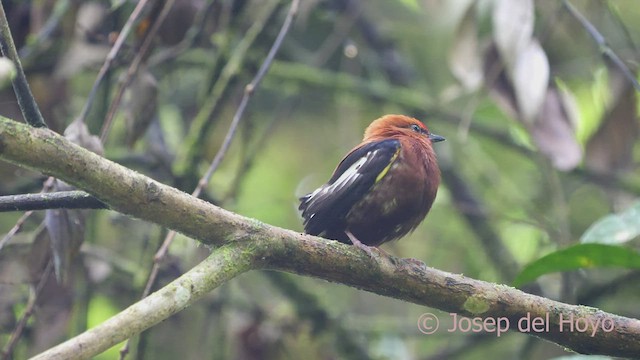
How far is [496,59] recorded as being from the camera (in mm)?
4684


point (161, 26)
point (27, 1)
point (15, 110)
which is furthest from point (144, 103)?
point (27, 1)

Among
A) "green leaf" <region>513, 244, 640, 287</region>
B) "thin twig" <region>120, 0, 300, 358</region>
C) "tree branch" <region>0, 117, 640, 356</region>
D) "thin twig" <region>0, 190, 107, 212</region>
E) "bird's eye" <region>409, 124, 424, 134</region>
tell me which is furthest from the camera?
"bird's eye" <region>409, 124, 424, 134</region>

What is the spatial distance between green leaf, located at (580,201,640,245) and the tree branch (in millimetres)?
651

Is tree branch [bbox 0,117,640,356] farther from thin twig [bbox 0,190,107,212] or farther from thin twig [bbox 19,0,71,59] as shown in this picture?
thin twig [bbox 19,0,71,59]

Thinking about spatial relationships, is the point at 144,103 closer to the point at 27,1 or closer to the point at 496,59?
the point at 27,1

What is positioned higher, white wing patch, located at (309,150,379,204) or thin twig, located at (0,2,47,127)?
thin twig, located at (0,2,47,127)

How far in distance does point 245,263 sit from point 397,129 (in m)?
2.24

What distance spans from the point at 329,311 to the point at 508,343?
1620mm

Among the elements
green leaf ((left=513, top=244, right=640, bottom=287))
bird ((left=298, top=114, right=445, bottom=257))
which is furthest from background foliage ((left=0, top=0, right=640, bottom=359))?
bird ((left=298, top=114, right=445, bottom=257))

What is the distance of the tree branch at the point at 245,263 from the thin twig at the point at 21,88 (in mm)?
82

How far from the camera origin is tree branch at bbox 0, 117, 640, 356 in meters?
2.37

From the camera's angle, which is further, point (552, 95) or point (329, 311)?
point (329, 311)

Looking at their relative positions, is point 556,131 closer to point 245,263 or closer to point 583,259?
point 583,259

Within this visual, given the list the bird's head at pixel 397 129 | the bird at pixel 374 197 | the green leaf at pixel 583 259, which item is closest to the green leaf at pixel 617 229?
the green leaf at pixel 583 259
